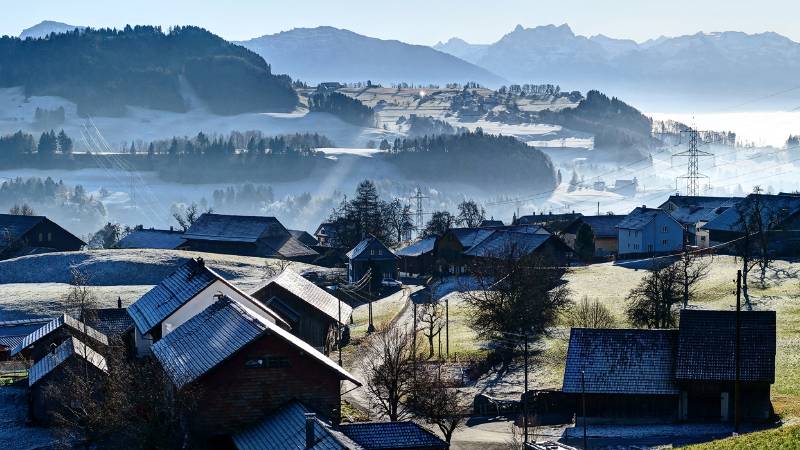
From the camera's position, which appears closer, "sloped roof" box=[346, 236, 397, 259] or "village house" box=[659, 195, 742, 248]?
"sloped roof" box=[346, 236, 397, 259]

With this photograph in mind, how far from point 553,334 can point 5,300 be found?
4002cm

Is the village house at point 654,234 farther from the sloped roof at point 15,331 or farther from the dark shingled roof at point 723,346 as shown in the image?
the dark shingled roof at point 723,346

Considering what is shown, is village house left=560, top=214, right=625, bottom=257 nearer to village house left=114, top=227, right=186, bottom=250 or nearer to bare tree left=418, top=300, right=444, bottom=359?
bare tree left=418, top=300, right=444, bottom=359

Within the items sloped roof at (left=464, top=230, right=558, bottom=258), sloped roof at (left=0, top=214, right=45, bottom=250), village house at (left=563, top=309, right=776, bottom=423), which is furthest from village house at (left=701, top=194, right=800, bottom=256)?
sloped roof at (left=0, top=214, right=45, bottom=250)

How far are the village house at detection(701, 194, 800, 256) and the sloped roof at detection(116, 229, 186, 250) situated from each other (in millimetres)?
55834

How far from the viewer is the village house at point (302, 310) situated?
61.4 m

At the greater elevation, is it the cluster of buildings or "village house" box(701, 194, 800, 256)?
"village house" box(701, 194, 800, 256)

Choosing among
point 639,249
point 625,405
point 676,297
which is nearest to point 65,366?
point 625,405

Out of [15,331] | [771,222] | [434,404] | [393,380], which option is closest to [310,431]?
[434,404]

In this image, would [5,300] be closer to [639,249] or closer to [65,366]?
[65,366]

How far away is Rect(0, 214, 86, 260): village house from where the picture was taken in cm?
11712

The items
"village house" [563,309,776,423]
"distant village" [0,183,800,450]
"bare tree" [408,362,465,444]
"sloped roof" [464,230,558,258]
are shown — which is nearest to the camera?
"distant village" [0,183,800,450]

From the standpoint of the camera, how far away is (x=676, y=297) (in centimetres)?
6538

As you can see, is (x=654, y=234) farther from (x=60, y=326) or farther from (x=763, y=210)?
(x=60, y=326)
